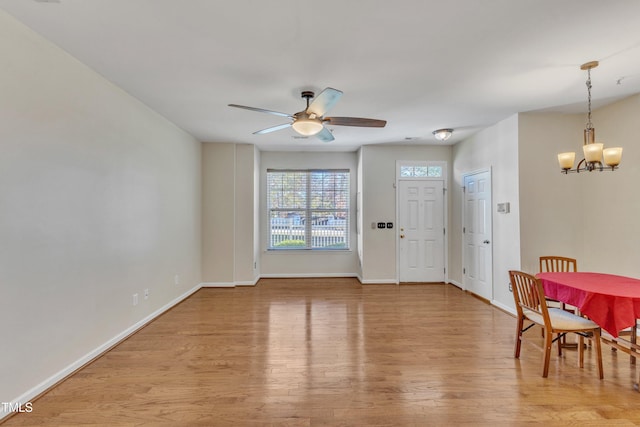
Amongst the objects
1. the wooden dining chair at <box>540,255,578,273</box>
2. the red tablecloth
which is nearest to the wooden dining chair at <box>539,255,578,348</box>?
the wooden dining chair at <box>540,255,578,273</box>

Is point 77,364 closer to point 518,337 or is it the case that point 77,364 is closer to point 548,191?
point 518,337

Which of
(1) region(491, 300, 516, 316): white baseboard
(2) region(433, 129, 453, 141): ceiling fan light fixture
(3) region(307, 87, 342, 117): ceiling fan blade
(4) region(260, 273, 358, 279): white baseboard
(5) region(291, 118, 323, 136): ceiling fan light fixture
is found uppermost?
(2) region(433, 129, 453, 141): ceiling fan light fixture

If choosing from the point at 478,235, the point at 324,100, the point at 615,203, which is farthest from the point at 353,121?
the point at 615,203

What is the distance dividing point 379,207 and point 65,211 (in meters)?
4.49

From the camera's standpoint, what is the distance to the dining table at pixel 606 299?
7.04 feet

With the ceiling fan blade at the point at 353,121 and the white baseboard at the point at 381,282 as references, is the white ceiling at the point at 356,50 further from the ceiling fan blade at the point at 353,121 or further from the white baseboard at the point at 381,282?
the white baseboard at the point at 381,282

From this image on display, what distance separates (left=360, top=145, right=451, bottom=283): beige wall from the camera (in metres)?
5.60

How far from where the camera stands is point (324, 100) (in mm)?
2604

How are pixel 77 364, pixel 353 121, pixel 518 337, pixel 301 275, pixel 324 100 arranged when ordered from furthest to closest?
pixel 301 275
pixel 353 121
pixel 518 337
pixel 324 100
pixel 77 364

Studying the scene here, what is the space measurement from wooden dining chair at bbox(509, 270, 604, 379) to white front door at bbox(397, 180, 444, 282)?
2.87 meters

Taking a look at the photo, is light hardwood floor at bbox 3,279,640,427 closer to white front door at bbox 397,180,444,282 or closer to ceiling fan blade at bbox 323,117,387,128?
white front door at bbox 397,180,444,282

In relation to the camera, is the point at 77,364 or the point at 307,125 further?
the point at 307,125

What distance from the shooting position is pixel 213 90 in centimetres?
308

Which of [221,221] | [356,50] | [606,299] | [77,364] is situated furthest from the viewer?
[221,221]
